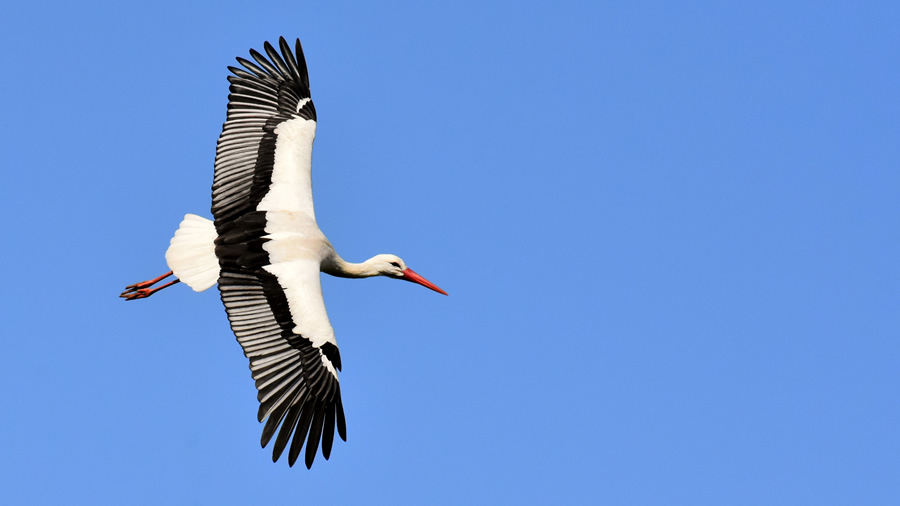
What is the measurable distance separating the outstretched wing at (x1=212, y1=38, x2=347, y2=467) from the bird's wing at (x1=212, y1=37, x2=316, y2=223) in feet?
0.03

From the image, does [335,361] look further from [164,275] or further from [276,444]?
[164,275]

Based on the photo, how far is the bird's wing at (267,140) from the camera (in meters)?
11.9

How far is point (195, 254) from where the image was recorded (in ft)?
38.6

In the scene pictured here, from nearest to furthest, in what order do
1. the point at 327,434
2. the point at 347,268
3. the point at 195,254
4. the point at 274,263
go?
the point at 327,434 → the point at 274,263 → the point at 195,254 → the point at 347,268

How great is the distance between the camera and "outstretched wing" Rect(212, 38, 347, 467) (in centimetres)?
1051

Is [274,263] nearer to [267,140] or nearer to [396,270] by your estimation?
[267,140]

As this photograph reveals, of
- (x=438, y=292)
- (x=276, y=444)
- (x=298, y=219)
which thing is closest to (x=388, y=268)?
(x=438, y=292)

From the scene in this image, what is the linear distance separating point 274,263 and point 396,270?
2.08 m

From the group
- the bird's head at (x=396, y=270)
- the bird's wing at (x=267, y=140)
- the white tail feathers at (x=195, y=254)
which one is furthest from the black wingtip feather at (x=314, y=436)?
Result: the bird's head at (x=396, y=270)

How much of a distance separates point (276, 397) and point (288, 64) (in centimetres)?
411

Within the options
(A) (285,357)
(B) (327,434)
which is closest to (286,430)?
(B) (327,434)

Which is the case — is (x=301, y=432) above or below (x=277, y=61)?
below

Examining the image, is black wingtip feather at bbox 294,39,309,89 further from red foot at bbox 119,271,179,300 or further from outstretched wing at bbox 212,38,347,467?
red foot at bbox 119,271,179,300

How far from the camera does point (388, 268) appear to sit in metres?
13.0
